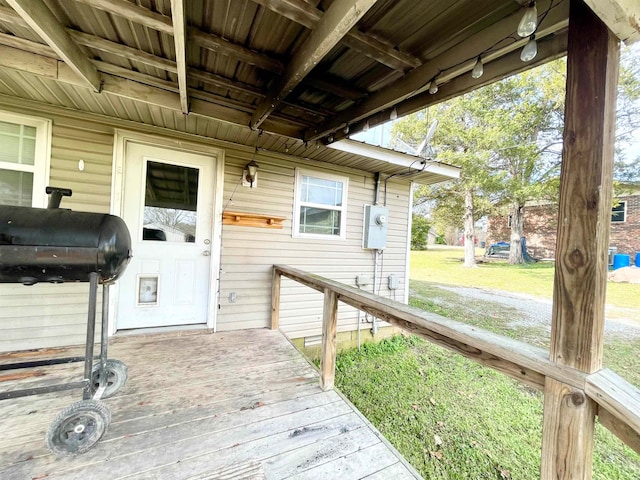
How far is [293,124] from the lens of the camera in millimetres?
2910

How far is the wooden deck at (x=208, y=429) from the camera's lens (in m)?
1.42

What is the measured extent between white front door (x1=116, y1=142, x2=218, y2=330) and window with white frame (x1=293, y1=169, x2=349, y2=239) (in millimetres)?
1224

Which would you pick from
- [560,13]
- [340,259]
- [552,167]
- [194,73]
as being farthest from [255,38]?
[552,167]

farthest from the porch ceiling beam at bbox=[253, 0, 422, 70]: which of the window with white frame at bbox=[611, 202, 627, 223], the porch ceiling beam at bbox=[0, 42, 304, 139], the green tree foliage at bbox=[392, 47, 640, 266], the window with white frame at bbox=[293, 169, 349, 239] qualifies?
the window with white frame at bbox=[611, 202, 627, 223]

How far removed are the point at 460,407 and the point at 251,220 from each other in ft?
11.4

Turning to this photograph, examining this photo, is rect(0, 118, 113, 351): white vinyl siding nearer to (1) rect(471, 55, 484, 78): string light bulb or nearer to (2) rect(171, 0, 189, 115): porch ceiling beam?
(2) rect(171, 0, 189, 115): porch ceiling beam

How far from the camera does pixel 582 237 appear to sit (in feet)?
3.21

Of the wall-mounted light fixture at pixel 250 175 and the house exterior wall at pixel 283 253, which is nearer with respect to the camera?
the wall-mounted light fixture at pixel 250 175

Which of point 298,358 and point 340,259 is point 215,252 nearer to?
point 298,358

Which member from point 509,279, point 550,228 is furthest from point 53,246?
point 550,228

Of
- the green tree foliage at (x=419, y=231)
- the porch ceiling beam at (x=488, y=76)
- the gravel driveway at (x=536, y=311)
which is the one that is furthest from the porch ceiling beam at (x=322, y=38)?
the green tree foliage at (x=419, y=231)

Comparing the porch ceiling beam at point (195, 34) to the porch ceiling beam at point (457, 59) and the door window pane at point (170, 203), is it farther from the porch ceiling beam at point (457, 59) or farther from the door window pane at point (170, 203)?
the door window pane at point (170, 203)

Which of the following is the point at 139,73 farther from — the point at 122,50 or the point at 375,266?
the point at 375,266

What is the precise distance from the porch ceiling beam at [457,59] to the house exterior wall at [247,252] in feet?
5.55
